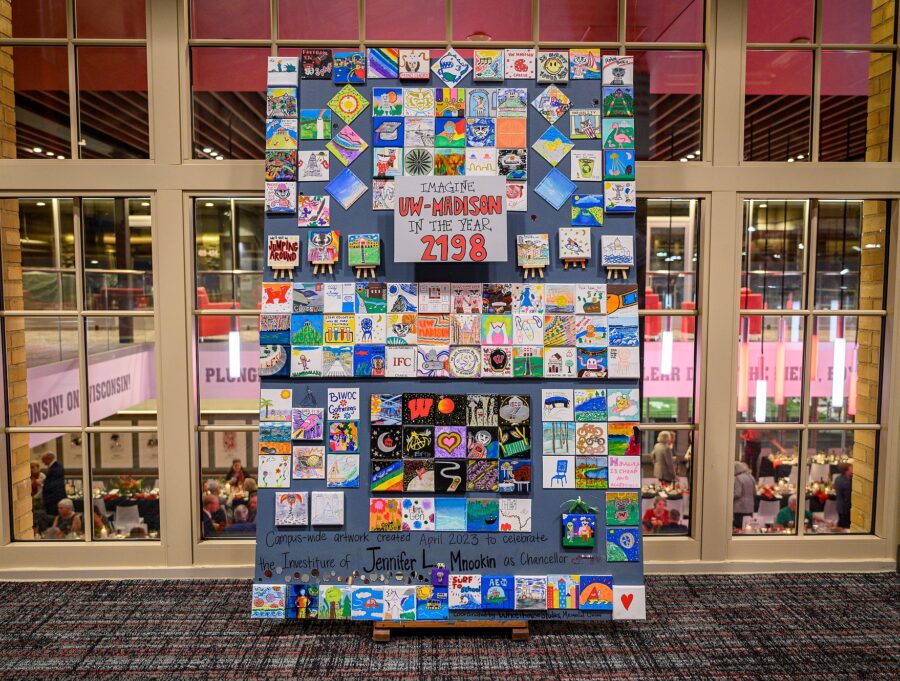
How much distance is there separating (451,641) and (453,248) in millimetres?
1744

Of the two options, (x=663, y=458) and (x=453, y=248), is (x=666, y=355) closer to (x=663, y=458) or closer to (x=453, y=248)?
(x=663, y=458)

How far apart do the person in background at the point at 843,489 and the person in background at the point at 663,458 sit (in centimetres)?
96

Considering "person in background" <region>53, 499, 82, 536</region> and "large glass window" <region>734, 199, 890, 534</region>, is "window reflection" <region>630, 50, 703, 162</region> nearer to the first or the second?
"large glass window" <region>734, 199, 890, 534</region>

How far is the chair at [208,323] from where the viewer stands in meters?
2.98

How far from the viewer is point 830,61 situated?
116 inches

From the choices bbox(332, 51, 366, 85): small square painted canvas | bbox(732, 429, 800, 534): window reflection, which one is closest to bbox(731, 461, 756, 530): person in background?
bbox(732, 429, 800, 534): window reflection

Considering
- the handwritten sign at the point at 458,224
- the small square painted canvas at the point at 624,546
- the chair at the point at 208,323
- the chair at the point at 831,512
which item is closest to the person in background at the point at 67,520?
the chair at the point at 208,323

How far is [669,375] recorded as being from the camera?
320 centimetres

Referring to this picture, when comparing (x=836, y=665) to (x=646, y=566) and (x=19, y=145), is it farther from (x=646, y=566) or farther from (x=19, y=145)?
(x=19, y=145)

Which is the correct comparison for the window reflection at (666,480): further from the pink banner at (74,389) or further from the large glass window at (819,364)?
the pink banner at (74,389)

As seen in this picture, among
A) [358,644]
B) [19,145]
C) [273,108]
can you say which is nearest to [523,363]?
[358,644]

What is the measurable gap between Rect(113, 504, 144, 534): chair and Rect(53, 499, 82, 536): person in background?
185 millimetres

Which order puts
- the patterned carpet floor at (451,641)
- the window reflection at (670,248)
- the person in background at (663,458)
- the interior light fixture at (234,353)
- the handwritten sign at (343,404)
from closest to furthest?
the patterned carpet floor at (451,641) → the handwritten sign at (343,404) → the window reflection at (670,248) → the person in background at (663,458) → the interior light fixture at (234,353)

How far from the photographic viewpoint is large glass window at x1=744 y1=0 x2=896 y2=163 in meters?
2.88
